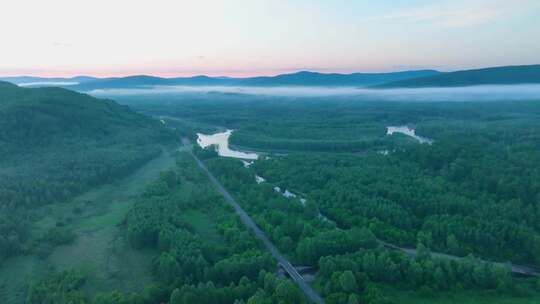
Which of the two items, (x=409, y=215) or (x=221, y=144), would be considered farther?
(x=221, y=144)

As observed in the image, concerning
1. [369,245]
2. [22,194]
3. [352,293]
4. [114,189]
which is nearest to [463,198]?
[369,245]

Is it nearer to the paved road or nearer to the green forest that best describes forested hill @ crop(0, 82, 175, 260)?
the green forest

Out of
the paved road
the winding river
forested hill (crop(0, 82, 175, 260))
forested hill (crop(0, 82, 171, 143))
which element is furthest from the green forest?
forested hill (crop(0, 82, 171, 143))

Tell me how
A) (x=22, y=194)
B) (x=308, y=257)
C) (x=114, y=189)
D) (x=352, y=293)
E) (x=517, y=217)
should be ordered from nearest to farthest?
(x=352, y=293) < (x=308, y=257) < (x=517, y=217) < (x=22, y=194) < (x=114, y=189)

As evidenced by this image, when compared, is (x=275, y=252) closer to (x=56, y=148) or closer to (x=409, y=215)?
(x=409, y=215)

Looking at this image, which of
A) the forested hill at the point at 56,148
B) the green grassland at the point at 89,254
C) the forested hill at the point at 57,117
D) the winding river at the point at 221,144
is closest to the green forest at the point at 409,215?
the winding river at the point at 221,144

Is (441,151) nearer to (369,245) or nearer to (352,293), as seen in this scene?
(369,245)

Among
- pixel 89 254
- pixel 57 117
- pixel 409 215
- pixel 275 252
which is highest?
pixel 57 117

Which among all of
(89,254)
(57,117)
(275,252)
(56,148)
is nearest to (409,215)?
(275,252)
